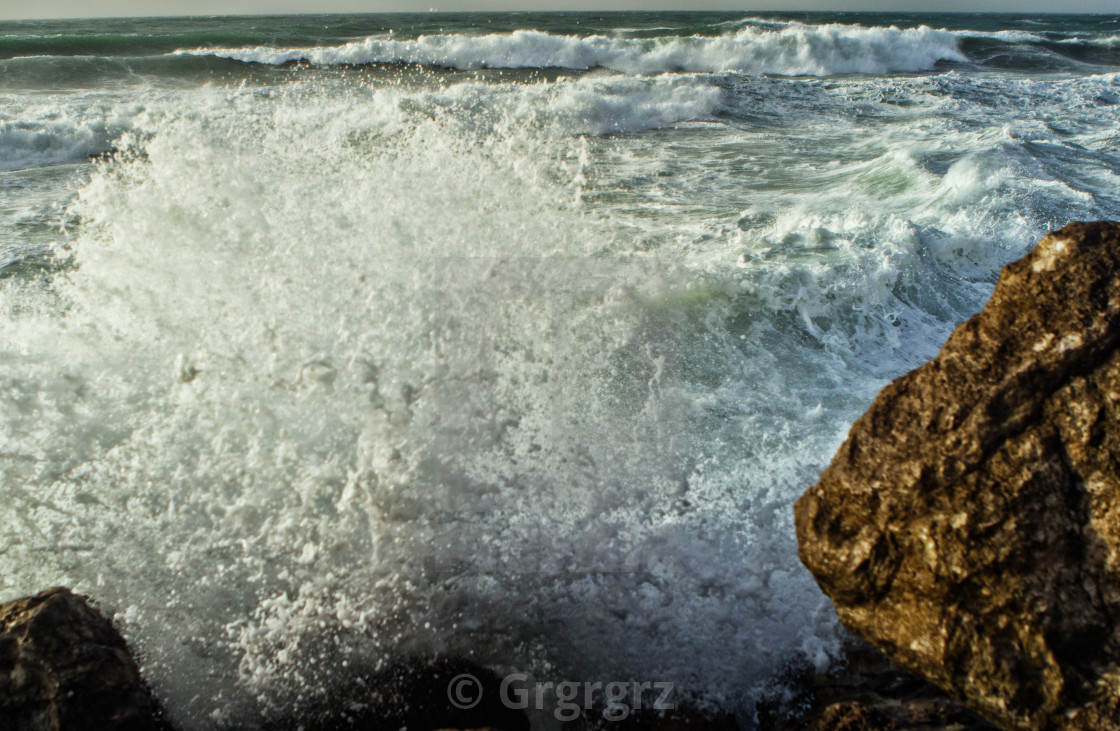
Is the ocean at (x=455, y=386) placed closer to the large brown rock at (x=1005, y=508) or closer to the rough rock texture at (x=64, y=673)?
the rough rock texture at (x=64, y=673)

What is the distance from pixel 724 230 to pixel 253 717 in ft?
17.3

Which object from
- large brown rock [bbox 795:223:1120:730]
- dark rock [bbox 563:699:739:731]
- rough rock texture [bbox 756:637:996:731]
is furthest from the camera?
dark rock [bbox 563:699:739:731]

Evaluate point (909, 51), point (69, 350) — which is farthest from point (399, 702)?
point (909, 51)

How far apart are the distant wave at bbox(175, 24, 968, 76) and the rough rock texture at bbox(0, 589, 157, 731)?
769 inches

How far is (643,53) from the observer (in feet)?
68.3

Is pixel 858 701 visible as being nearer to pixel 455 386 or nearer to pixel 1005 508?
pixel 1005 508

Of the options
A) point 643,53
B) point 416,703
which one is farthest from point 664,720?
point 643,53

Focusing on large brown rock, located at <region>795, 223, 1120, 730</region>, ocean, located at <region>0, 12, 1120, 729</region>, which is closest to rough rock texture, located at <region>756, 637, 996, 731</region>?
ocean, located at <region>0, 12, 1120, 729</region>

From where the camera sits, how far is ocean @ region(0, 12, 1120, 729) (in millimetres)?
2504

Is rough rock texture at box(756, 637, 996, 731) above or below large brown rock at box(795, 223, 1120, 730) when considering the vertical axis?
below

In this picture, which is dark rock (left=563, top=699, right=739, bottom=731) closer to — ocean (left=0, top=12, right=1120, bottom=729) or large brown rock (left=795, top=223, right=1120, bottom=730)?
ocean (left=0, top=12, right=1120, bottom=729)

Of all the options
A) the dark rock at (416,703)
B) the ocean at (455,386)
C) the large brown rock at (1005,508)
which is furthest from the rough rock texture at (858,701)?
the dark rock at (416,703)

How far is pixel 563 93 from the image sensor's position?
38.5 feet

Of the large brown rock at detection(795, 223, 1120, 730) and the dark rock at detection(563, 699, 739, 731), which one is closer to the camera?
the large brown rock at detection(795, 223, 1120, 730)
